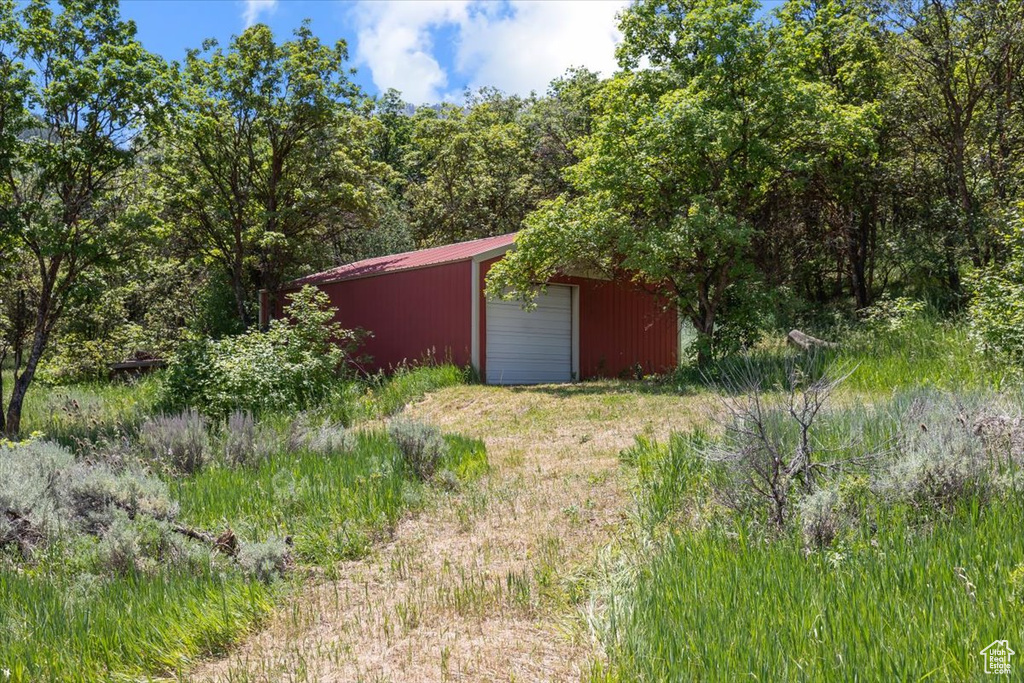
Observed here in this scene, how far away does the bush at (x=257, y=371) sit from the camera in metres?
11.8

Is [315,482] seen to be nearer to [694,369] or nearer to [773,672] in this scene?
[773,672]

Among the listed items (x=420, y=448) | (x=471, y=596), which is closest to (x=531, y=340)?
(x=420, y=448)

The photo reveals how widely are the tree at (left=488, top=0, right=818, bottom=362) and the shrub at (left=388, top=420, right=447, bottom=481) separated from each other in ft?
21.0

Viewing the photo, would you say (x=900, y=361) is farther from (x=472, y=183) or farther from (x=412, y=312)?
(x=472, y=183)

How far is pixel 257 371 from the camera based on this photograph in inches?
482

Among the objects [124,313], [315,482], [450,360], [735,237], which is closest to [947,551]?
[315,482]

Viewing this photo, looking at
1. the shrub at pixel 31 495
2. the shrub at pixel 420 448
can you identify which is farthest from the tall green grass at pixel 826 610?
the shrub at pixel 31 495

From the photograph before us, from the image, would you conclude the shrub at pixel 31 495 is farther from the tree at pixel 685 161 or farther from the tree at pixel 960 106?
the tree at pixel 960 106

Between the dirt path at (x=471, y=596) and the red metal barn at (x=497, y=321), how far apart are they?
7539 mm

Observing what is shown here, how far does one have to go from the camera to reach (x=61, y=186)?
11570mm

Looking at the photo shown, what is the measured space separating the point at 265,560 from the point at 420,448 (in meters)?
2.68

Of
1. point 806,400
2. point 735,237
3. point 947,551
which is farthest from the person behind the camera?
point 735,237

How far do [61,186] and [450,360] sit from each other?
23.8ft

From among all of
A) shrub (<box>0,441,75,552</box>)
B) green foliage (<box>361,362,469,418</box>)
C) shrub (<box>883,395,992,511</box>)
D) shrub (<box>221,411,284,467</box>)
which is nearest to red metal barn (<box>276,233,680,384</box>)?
green foliage (<box>361,362,469,418</box>)
